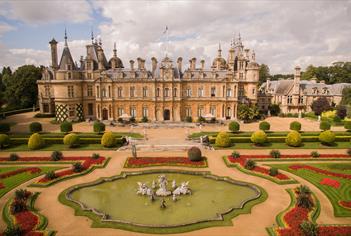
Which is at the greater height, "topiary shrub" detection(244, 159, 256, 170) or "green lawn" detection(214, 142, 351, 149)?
"green lawn" detection(214, 142, 351, 149)

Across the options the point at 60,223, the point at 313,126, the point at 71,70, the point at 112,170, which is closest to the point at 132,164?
the point at 112,170

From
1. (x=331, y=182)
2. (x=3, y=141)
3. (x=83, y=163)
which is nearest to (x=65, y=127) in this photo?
(x=3, y=141)

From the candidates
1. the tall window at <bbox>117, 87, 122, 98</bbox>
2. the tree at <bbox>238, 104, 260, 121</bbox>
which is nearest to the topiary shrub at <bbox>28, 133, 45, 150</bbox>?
the tall window at <bbox>117, 87, 122, 98</bbox>

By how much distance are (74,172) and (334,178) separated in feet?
75.4

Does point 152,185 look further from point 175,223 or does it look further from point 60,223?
point 60,223

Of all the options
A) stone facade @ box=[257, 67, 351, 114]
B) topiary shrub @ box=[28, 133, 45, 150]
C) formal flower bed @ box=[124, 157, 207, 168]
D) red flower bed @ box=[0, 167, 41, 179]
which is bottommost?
red flower bed @ box=[0, 167, 41, 179]

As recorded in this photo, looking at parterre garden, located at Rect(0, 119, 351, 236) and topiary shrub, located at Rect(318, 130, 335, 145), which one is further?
topiary shrub, located at Rect(318, 130, 335, 145)

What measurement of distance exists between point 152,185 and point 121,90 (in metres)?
31.5

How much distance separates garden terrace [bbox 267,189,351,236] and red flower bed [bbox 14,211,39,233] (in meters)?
13.3

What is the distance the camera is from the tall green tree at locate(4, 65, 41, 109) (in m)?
64.9

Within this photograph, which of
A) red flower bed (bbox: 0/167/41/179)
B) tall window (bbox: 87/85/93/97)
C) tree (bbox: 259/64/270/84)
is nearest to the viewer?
red flower bed (bbox: 0/167/41/179)

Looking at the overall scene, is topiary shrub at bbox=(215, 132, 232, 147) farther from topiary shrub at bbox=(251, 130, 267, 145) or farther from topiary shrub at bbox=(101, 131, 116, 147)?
topiary shrub at bbox=(101, 131, 116, 147)

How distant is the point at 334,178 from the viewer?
2380 centimetres

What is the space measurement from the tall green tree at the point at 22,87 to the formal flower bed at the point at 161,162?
48.6 meters
